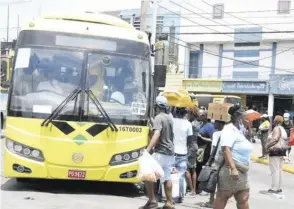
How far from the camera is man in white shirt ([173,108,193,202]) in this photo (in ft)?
27.8

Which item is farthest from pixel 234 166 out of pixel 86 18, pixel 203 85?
pixel 203 85

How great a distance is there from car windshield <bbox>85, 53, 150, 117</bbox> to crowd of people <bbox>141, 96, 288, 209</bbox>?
66 cm

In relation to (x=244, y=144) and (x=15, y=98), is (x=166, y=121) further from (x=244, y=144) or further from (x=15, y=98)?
(x=15, y=98)

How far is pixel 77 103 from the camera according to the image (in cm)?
856

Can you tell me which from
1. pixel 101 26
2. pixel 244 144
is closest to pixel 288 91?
pixel 101 26

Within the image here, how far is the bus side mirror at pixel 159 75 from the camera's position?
9375 millimetres

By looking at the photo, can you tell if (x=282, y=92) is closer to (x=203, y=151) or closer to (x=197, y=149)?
(x=203, y=151)

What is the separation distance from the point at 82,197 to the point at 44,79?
2.13 m

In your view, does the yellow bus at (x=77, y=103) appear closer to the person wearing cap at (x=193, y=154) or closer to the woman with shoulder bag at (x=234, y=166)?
the person wearing cap at (x=193, y=154)

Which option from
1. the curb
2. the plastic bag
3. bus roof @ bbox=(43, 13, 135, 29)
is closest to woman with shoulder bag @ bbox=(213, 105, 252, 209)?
the plastic bag

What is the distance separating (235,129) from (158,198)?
3.03m

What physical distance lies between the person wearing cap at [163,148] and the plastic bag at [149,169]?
0.73 ft

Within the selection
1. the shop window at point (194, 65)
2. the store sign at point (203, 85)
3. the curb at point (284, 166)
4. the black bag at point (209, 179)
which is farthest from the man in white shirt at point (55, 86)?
the shop window at point (194, 65)

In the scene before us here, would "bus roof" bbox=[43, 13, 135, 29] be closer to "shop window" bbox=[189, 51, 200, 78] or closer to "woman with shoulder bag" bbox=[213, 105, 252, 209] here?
"woman with shoulder bag" bbox=[213, 105, 252, 209]
